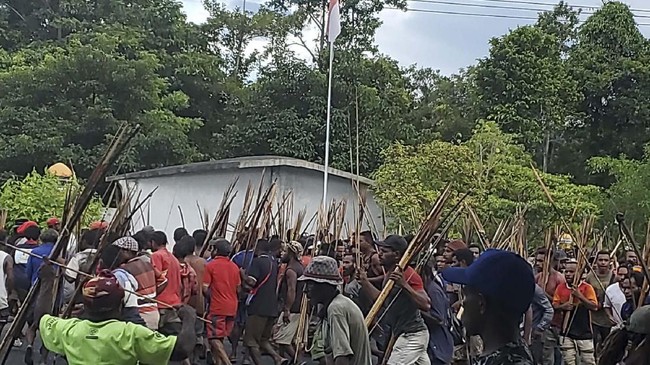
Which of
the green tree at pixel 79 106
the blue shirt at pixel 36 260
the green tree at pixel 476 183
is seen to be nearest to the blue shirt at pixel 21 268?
the blue shirt at pixel 36 260

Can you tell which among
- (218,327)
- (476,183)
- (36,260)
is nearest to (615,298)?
(218,327)

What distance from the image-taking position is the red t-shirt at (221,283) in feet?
33.3

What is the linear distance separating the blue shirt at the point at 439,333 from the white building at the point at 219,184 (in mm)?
13139

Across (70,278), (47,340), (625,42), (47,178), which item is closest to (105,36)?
(47,178)

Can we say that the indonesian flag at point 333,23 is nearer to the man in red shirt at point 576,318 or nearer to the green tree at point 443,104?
the green tree at point 443,104

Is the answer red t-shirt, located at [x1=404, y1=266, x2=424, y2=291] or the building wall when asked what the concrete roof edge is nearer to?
the building wall

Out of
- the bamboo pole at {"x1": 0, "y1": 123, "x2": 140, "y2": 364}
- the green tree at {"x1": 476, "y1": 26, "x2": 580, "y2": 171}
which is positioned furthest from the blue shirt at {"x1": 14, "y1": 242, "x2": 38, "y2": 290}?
the green tree at {"x1": 476, "y1": 26, "x2": 580, "y2": 171}

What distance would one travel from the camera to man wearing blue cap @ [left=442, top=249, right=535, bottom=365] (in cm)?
336

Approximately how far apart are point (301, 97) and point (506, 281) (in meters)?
26.4

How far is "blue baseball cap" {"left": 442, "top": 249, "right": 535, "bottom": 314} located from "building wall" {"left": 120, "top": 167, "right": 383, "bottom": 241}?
1758 cm

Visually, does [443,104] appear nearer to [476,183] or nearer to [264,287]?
[476,183]

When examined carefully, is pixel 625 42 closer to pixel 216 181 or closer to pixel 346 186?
pixel 346 186

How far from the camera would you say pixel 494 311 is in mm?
3424

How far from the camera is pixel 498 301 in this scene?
344cm
